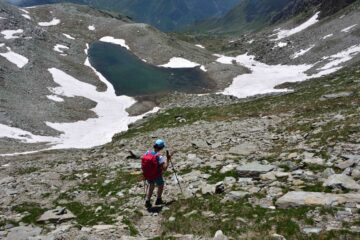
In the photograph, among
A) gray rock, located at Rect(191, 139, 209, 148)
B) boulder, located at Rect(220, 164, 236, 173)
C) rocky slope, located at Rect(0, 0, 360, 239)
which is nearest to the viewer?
rocky slope, located at Rect(0, 0, 360, 239)

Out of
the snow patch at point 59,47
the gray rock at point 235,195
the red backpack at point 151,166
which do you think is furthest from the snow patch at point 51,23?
the gray rock at point 235,195

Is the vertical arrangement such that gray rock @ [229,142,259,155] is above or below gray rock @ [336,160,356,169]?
above

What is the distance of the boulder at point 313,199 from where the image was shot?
42.4ft

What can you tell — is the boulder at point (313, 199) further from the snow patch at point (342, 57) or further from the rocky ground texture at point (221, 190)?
the snow patch at point (342, 57)

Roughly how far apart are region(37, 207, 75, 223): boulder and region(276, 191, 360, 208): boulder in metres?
8.98

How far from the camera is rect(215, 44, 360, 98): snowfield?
6912cm

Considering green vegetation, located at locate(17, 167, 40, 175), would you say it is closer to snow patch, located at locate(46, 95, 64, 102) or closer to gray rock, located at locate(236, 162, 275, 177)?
gray rock, located at locate(236, 162, 275, 177)

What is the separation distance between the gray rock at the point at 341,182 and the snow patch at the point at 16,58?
68.8 metres

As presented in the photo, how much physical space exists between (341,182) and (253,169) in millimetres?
4189

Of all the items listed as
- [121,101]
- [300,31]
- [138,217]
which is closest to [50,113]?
[121,101]

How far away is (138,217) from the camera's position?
15.8 meters

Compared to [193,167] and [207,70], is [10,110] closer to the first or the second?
[193,167]

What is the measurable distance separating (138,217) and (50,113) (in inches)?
1779

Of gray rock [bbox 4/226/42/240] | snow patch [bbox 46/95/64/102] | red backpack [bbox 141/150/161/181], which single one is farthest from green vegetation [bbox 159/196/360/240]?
snow patch [bbox 46/95/64/102]
